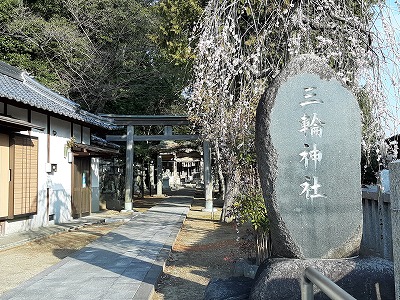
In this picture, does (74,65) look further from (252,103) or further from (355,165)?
(355,165)

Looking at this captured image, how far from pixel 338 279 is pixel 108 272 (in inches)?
159

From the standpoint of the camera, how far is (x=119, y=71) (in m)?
19.6

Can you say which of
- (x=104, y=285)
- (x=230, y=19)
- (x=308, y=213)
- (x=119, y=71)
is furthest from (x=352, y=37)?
(x=119, y=71)

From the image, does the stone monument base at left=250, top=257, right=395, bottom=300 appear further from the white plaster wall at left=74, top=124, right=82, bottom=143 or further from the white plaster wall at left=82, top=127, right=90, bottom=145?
the white plaster wall at left=82, top=127, right=90, bottom=145

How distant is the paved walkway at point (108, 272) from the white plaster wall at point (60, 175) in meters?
3.79

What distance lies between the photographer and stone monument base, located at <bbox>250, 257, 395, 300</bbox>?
11.9 ft

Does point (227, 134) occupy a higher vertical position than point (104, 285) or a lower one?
higher

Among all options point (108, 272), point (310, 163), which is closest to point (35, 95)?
point (108, 272)

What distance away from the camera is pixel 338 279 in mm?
3664

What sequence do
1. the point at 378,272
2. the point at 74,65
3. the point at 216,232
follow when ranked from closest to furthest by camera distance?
the point at 378,272, the point at 216,232, the point at 74,65

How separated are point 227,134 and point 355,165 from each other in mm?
3288

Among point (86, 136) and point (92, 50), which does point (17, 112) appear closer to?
point (86, 136)

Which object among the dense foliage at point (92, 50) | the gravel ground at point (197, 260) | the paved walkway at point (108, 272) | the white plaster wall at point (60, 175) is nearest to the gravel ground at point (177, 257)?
the gravel ground at point (197, 260)

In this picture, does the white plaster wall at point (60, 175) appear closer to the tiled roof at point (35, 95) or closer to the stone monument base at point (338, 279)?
the tiled roof at point (35, 95)
